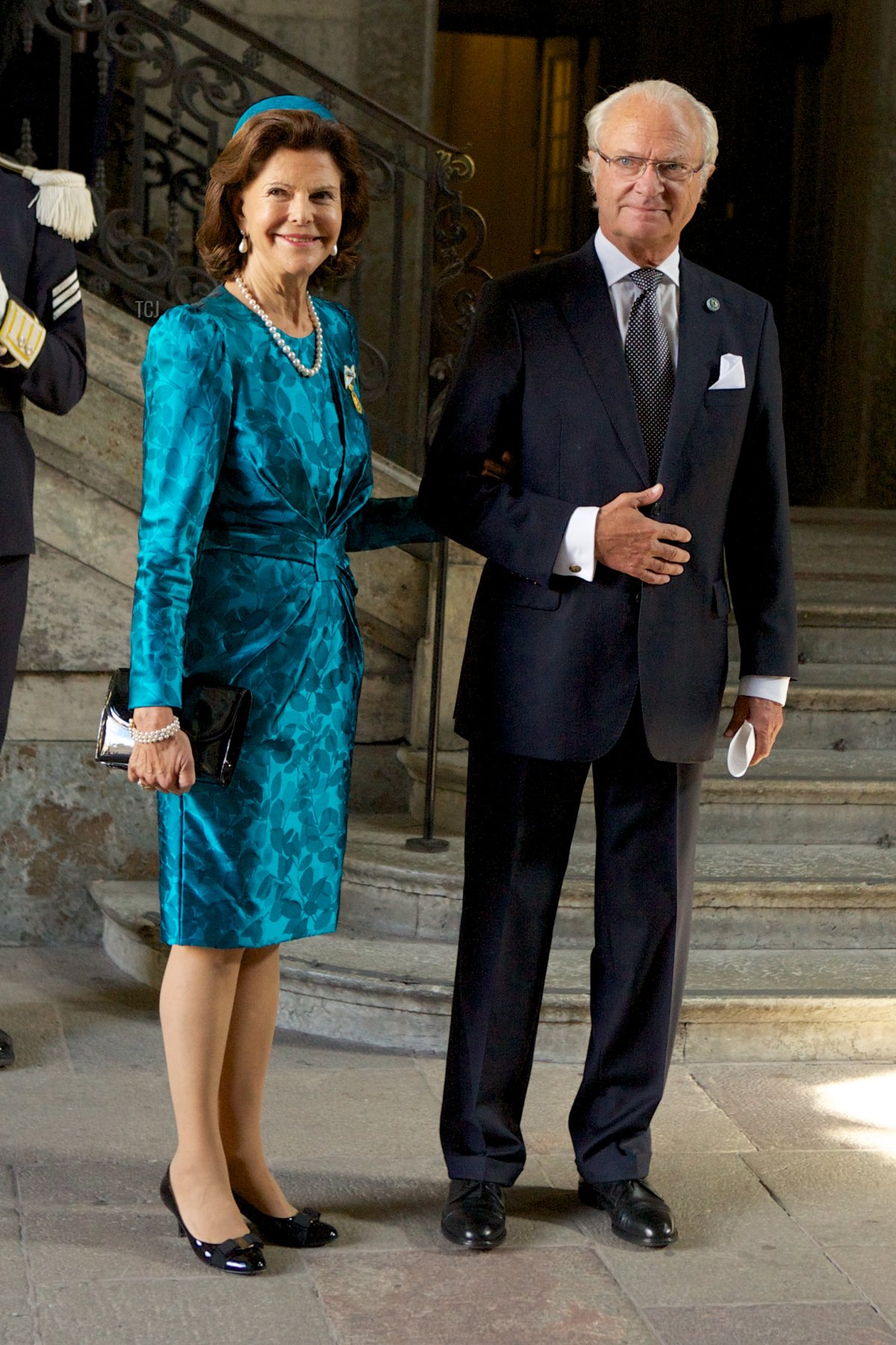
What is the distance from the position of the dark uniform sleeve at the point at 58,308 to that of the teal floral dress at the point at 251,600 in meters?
0.92

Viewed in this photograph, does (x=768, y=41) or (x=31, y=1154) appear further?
(x=768, y=41)

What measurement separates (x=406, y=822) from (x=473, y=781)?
6.50 feet

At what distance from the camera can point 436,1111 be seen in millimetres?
3627

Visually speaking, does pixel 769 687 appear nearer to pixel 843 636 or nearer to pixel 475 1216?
pixel 475 1216

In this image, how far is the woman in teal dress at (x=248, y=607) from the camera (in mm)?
2633

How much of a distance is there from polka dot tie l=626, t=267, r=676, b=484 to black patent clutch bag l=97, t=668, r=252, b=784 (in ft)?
2.73

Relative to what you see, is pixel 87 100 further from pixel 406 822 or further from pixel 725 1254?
pixel 725 1254

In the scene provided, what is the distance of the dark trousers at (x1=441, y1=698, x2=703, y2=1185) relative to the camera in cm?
296

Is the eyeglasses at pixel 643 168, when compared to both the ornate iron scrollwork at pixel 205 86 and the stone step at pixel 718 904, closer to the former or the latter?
the stone step at pixel 718 904

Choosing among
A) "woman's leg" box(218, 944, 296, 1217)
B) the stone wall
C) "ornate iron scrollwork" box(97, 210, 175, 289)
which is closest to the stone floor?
"woman's leg" box(218, 944, 296, 1217)

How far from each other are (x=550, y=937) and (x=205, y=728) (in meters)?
0.78

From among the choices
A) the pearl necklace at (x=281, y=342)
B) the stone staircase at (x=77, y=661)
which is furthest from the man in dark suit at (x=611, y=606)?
the stone staircase at (x=77, y=661)

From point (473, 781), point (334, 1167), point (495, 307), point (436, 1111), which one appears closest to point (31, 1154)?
point (334, 1167)

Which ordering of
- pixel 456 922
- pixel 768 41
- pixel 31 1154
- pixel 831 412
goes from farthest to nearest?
1. pixel 768 41
2. pixel 831 412
3. pixel 456 922
4. pixel 31 1154
